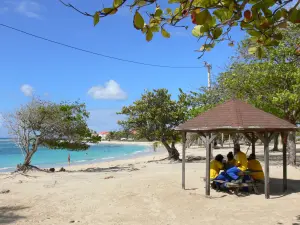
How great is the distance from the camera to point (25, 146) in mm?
18969

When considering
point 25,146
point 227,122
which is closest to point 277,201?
point 227,122

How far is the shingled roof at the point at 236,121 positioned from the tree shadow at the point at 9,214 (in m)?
5.29

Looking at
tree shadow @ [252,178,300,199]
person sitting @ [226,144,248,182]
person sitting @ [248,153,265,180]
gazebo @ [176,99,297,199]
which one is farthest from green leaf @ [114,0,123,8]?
person sitting @ [248,153,265,180]

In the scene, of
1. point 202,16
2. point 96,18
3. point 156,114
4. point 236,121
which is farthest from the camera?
point 156,114

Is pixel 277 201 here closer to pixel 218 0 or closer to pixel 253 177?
pixel 253 177

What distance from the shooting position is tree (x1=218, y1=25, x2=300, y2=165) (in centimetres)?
1470

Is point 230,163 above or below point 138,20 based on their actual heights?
below

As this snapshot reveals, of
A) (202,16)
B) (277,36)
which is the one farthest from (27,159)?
(202,16)

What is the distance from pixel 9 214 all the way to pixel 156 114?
15.5 meters

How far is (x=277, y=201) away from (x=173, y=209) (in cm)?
303

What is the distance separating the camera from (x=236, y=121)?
10250mm

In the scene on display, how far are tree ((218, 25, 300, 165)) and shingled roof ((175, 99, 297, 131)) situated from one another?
3306 mm

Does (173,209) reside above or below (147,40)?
below

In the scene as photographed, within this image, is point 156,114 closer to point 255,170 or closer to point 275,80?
point 275,80
